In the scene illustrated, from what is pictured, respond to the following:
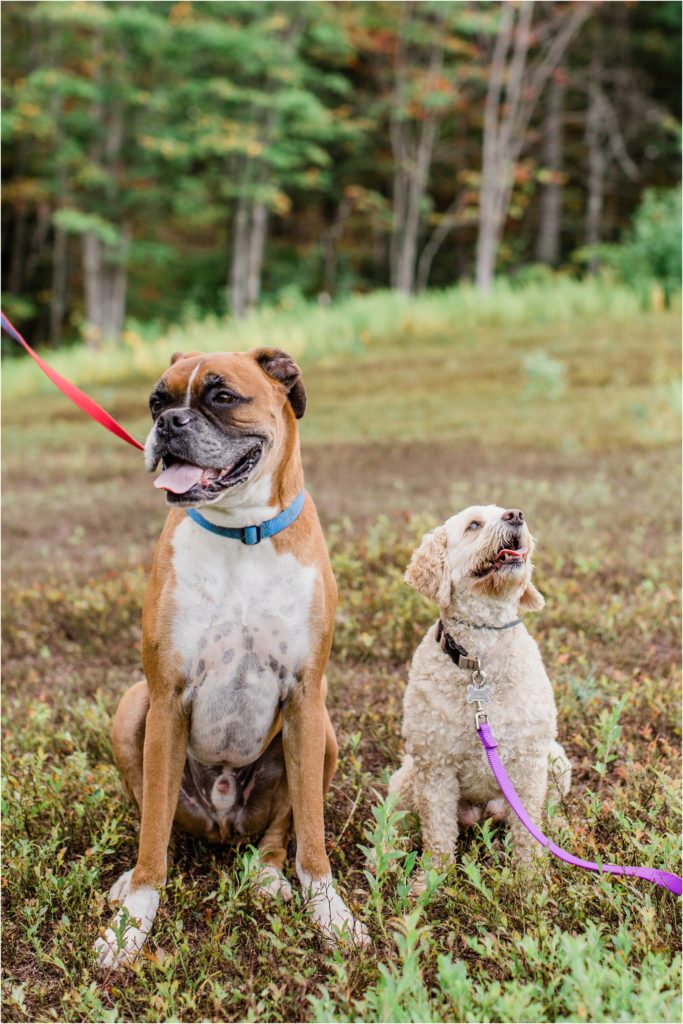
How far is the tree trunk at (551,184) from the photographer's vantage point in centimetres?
2278

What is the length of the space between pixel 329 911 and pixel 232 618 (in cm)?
95

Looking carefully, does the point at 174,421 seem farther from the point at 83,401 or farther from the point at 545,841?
the point at 545,841

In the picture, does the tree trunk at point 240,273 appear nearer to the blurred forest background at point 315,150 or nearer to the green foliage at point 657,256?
the blurred forest background at point 315,150

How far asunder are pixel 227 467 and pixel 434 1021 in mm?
1617

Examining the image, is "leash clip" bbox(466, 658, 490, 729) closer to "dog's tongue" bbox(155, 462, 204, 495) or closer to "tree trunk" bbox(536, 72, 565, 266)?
"dog's tongue" bbox(155, 462, 204, 495)

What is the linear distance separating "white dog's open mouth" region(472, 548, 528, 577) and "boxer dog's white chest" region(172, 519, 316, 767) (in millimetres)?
571

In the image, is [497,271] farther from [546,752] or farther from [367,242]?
[546,752]

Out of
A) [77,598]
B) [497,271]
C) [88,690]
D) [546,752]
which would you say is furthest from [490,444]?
[497,271]

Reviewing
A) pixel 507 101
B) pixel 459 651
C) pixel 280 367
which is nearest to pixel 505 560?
pixel 459 651

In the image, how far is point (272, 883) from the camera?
291 centimetres

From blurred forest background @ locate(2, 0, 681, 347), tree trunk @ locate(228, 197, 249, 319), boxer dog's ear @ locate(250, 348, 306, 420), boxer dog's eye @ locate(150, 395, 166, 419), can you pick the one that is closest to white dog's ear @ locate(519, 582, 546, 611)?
boxer dog's ear @ locate(250, 348, 306, 420)

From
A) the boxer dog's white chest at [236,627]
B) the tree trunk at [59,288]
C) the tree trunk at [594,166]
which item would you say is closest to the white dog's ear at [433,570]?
the boxer dog's white chest at [236,627]

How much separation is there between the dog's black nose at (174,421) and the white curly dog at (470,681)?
941 millimetres

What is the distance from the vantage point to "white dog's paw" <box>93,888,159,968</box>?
8.50ft
